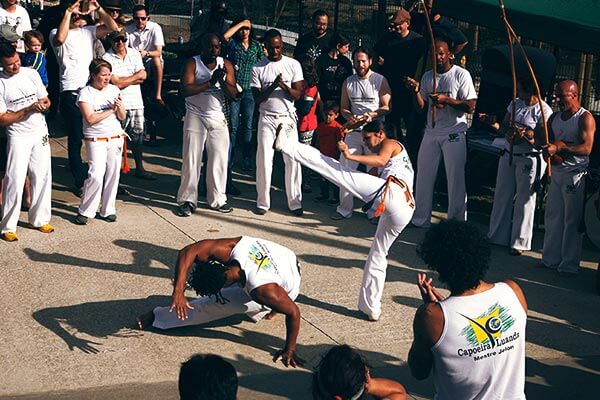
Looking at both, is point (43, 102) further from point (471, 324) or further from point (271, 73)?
point (471, 324)

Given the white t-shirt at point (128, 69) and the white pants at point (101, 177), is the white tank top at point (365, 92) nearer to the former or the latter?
the white t-shirt at point (128, 69)

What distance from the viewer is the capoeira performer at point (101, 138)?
391 inches

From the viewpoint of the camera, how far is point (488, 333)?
4715mm

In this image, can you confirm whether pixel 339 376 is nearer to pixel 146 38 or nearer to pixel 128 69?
pixel 128 69

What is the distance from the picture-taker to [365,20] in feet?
51.5

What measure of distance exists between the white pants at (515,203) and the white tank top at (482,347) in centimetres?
523

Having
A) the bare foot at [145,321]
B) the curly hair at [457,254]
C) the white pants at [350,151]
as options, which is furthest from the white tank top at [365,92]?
the curly hair at [457,254]

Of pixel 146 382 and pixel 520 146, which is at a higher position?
pixel 520 146

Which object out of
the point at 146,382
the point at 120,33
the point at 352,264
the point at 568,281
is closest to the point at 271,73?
the point at 120,33

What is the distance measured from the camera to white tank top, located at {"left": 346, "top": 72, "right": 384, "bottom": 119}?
1070cm

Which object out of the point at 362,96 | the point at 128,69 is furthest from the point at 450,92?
the point at 128,69

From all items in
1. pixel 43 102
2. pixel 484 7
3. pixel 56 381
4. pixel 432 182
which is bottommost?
pixel 56 381

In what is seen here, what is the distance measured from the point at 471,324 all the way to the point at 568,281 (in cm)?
494

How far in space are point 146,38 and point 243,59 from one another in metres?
1.34
